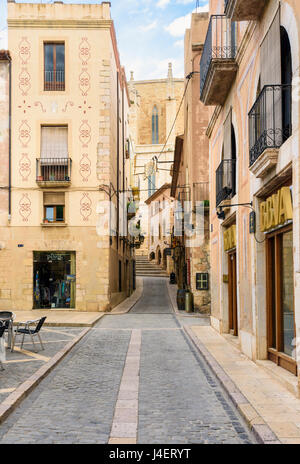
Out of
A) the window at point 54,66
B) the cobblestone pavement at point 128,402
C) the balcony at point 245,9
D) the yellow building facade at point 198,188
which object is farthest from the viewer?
the window at point 54,66

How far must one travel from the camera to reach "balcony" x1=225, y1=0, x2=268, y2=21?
867 centimetres

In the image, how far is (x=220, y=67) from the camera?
1172 centimetres

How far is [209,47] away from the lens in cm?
1298

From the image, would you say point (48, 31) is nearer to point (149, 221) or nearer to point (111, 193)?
point (111, 193)

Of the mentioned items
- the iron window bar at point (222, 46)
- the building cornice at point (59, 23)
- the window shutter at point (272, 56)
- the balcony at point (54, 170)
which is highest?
the building cornice at point (59, 23)

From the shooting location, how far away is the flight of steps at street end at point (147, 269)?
50881 millimetres

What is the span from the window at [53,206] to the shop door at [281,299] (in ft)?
48.7

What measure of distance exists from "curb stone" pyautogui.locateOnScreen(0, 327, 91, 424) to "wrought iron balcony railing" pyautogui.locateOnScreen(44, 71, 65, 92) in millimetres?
14997

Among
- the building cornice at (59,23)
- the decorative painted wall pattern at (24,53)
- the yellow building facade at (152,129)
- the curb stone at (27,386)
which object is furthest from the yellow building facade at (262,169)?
the yellow building facade at (152,129)

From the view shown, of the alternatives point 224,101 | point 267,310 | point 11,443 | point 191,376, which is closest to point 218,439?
point 11,443

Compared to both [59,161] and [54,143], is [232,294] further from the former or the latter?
[54,143]

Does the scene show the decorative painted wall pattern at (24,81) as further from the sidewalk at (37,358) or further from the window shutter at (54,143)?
the sidewalk at (37,358)

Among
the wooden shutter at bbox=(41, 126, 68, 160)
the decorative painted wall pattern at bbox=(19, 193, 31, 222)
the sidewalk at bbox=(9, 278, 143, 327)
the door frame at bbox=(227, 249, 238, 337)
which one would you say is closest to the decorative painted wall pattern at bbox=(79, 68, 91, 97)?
the wooden shutter at bbox=(41, 126, 68, 160)

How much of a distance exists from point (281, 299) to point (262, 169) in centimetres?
214
